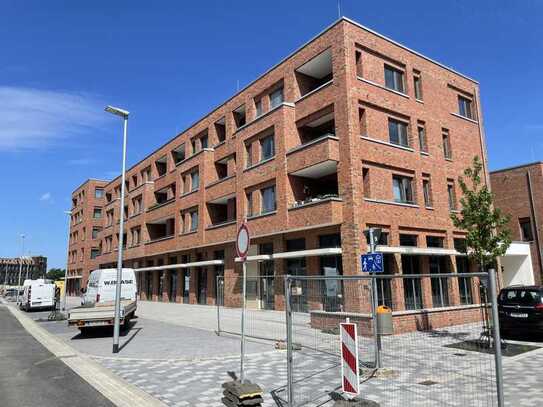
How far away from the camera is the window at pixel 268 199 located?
23.1m

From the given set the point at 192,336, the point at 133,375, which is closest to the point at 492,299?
the point at 133,375

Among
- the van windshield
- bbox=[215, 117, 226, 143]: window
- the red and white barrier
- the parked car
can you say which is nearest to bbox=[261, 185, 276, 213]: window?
bbox=[215, 117, 226, 143]: window

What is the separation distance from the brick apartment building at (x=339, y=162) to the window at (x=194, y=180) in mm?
2001

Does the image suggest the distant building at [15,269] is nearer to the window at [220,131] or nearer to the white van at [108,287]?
the window at [220,131]

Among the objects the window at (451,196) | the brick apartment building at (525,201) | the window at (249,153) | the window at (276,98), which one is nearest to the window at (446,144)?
the window at (451,196)

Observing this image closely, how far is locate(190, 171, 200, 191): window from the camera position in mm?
32912

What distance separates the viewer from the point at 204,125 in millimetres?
32719

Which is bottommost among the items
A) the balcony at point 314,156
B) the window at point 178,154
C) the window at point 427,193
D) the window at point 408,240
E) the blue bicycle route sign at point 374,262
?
the blue bicycle route sign at point 374,262

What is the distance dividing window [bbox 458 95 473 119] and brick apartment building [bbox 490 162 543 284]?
300 inches

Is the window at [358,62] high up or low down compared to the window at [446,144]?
up

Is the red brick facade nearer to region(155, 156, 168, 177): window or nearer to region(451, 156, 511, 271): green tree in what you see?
region(451, 156, 511, 271): green tree

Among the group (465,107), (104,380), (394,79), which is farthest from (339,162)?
(104,380)

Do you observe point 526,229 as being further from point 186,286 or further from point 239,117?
point 186,286

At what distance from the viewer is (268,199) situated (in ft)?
77.7
